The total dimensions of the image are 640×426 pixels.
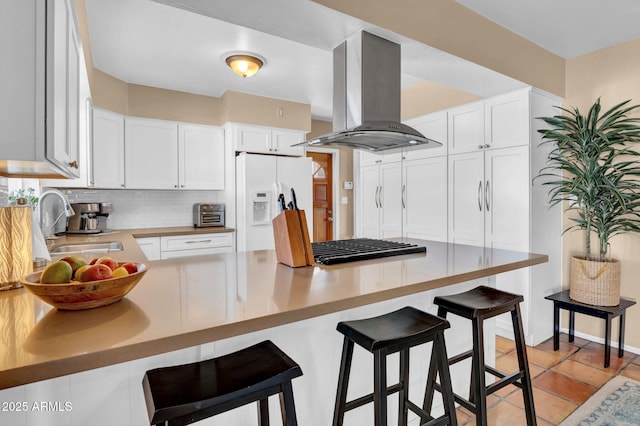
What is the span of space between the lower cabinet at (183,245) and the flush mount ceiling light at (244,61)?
185cm

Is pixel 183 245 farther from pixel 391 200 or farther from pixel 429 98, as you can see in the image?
pixel 429 98

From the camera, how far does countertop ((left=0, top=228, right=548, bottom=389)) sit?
2.48 ft

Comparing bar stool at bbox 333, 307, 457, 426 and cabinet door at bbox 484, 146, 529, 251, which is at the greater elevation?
cabinet door at bbox 484, 146, 529, 251

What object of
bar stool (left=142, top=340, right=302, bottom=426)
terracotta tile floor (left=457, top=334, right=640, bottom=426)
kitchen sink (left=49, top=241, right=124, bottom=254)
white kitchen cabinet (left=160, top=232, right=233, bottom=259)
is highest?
kitchen sink (left=49, top=241, right=124, bottom=254)

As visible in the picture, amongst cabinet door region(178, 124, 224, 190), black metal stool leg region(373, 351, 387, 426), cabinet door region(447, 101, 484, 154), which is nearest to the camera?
black metal stool leg region(373, 351, 387, 426)

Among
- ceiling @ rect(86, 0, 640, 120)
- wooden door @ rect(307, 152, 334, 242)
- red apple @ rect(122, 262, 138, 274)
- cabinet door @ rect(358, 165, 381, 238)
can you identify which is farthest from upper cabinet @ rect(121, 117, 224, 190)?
red apple @ rect(122, 262, 138, 274)

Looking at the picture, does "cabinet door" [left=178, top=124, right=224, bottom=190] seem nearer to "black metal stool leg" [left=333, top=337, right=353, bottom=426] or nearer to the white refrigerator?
the white refrigerator

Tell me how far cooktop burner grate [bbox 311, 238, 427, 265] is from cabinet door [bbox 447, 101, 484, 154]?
180 cm

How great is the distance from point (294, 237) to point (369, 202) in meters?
3.10

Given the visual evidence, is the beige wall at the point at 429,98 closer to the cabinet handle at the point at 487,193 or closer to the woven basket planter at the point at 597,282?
the cabinet handle at the point at 487,193

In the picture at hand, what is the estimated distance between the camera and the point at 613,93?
2.95 m

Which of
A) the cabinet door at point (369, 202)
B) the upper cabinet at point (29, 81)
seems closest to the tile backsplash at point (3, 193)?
the upper cabinet at point (29, 81)

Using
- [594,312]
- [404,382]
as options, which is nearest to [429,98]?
[594,312]

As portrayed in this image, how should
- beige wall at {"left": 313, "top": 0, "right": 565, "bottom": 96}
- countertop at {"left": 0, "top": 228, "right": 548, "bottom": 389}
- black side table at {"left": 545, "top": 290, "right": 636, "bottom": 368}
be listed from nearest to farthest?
countertop at {"left": 0, "top": 228, "right": 548, "bottom": 389} < beige wall at {"left": 313, "top": 0, "right": 565, "bottom": 96} < black side table at {"left": 545, "top": 290, "right": 636, "bottom": 368}
